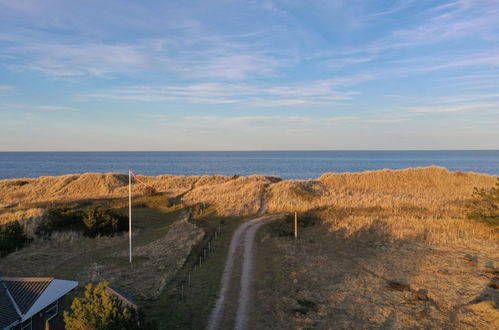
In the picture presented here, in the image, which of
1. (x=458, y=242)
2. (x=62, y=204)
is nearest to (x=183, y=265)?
(x=458, y=242)

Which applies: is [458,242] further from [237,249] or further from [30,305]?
[30,305]

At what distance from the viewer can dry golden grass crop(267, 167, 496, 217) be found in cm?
4638

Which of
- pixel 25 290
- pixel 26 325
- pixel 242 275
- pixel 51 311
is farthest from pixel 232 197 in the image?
pixel 26 325

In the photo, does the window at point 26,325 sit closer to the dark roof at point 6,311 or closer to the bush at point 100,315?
the dark roof at point 6,311

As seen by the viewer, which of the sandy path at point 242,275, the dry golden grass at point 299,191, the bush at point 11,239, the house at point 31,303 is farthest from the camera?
the dry golden grass at point 299,191

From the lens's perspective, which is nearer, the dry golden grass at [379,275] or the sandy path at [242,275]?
the sandy path at [242,275]

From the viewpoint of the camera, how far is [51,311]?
14.9m

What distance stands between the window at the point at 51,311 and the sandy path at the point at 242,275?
7148mm

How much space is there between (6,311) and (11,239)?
2217 cm

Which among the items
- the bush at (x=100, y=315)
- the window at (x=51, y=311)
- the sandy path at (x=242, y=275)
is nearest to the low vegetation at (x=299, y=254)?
the sandy path at (x=242, y=275)

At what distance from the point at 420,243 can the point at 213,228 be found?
2067cm

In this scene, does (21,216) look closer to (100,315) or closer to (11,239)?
(11,239)

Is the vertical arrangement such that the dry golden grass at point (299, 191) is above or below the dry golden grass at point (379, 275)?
above

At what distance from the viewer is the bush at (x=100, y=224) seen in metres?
35.1
